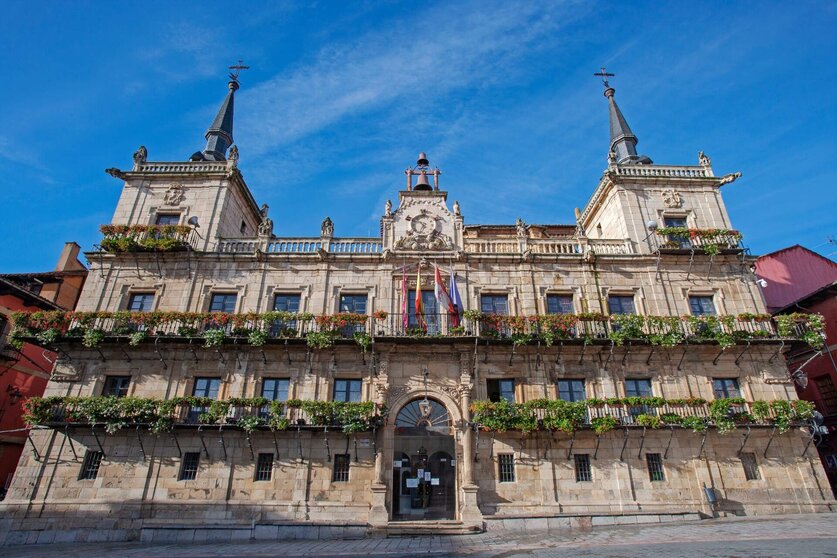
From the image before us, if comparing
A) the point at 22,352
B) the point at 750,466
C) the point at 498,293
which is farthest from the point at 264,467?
the point at 750,466

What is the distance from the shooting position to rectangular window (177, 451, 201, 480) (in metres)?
20.1

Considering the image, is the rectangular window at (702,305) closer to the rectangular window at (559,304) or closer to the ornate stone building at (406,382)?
the ornate stone building at (406,382)

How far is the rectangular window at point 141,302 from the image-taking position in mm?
23750

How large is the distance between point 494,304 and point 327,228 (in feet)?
31.5

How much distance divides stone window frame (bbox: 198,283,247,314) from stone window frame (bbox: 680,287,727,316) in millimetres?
21689

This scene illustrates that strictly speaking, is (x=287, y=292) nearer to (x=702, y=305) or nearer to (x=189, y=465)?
(x=189, y=465)

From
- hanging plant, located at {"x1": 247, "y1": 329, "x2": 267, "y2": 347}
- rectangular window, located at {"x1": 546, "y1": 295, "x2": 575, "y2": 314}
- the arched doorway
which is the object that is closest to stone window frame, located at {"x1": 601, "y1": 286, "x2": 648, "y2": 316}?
rectangular window, located at {"x1": 546, "y1": 295, "x2": 575, "y2": 314}

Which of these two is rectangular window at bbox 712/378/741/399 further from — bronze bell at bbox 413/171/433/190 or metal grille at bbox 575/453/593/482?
bronze bell at bbox 413/171/433/190

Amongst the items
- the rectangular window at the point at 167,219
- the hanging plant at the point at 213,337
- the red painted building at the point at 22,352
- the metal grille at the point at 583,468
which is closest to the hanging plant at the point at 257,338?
the hanging plant at the point at 213,337

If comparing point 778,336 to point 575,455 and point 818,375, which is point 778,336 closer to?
point 818,375

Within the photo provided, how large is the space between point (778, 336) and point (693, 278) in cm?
438

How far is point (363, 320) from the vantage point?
72.2ft

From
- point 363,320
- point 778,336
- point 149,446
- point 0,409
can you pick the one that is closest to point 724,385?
point 778,336

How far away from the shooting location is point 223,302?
23938mm
